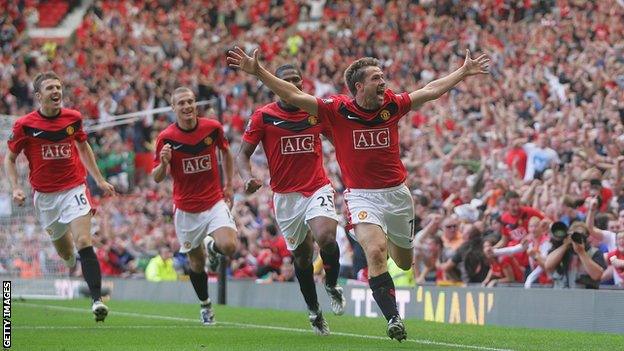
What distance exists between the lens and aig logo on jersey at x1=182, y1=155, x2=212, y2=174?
48.8 feet

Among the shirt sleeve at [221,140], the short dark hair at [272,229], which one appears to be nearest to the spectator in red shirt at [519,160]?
the short dark hair at [272,229]

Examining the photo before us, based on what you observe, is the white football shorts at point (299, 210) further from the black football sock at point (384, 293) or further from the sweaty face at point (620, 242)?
the sweaty face at point (620, 242)

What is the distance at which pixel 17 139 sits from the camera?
14758 mm

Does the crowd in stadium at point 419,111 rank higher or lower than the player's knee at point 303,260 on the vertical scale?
higher

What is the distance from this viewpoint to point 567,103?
2188 cm

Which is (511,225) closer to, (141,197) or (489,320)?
(489,320)

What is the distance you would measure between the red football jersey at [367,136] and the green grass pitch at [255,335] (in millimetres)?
1502

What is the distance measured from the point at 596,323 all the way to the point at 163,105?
20743mm

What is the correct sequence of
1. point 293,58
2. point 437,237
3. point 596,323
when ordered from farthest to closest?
point 293,58, point 437,237, point 596,323

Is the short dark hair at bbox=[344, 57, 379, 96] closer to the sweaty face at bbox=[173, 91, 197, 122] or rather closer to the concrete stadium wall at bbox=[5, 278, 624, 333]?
the sweaty face at bbox=[173, 91, 197, 122]

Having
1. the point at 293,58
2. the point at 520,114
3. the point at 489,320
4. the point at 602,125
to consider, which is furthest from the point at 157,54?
the point at 489,320

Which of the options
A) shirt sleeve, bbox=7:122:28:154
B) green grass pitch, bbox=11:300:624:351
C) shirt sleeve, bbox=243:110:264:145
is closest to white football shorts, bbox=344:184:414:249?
green grass pitch, bbox=11:300:624:351

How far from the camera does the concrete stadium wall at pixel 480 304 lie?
1455 centimetres

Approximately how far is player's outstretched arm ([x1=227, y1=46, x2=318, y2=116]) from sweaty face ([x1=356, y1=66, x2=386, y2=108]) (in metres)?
0.44
